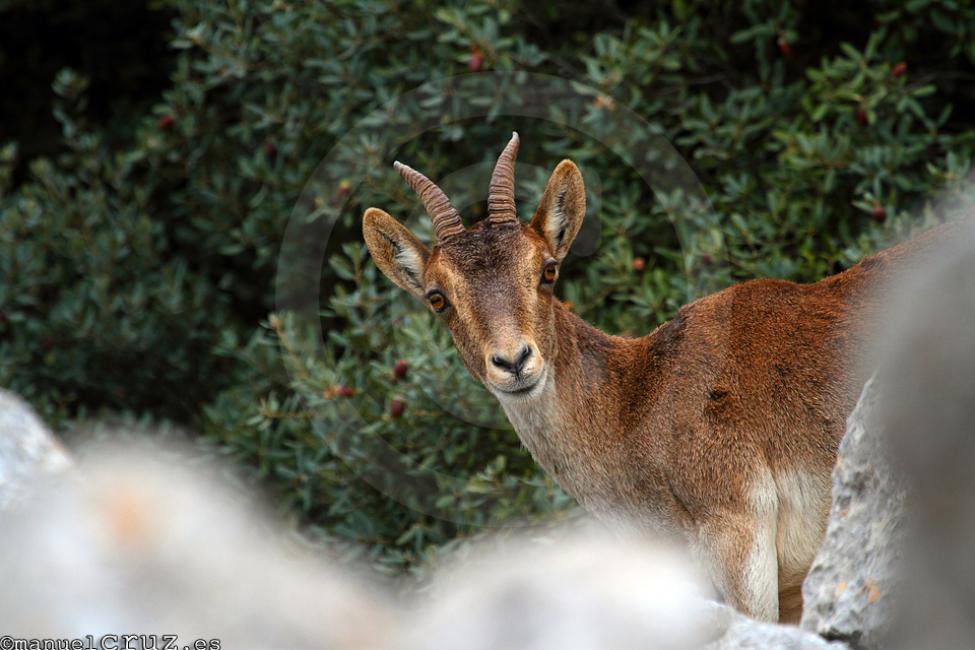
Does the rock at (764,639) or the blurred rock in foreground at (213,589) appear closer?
the blurred rock in foreground at (213,589)

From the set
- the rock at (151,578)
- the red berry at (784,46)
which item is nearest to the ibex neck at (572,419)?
the rock at (151,578)

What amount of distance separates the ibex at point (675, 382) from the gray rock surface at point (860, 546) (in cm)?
170

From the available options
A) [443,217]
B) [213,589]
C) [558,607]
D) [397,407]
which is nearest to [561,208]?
[443,217]

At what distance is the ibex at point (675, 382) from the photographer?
6.22m

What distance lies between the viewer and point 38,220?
11828 mm

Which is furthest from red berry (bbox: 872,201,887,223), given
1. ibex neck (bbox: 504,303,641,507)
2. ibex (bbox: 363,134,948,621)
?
ibex neck (bbox: 504,303,641,507)

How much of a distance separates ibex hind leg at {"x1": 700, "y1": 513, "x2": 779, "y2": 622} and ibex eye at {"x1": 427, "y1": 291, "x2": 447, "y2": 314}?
5.65ft

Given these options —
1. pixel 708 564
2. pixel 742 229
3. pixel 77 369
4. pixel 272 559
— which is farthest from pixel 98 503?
pixel 77 369

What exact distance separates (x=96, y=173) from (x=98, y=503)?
9658 millimetres

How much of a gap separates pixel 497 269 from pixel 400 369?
2.82 metres

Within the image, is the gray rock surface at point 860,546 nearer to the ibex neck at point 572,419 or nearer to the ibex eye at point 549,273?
the ibex neck at point 572,419

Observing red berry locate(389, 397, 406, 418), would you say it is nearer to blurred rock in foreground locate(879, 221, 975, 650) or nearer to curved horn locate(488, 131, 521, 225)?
curved horn locate(488, 131, 521, 225)

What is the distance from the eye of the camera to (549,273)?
6.73m

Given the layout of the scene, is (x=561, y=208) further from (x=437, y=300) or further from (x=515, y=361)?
(x=515, y=361)
